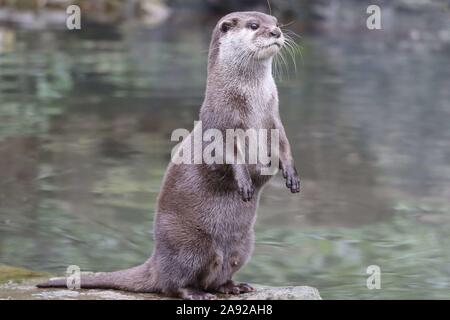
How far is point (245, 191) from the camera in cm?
493

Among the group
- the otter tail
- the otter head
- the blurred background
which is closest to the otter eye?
the otter head

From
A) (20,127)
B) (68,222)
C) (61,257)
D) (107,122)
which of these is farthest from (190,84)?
(61,257)

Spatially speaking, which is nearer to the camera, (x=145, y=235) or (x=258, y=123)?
(x=258, y=123)

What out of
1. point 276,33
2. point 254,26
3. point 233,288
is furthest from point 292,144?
point 276,33

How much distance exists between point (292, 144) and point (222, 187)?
21.7ft

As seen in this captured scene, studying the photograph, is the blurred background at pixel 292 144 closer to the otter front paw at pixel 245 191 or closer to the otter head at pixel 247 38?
the otter front paw at pixel 245 191

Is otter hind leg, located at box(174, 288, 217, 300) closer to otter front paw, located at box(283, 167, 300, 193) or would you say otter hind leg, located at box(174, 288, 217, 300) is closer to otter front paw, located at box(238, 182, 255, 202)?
otter front paw, located at box(238, 182, 255, 202)

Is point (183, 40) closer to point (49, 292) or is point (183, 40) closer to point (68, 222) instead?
point (68, 222)

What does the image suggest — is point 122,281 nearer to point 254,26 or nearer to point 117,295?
point 117,295

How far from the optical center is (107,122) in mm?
12938

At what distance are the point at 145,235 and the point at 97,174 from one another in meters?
2.34

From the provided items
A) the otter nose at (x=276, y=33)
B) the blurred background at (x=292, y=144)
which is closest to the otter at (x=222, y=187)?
the otter nose at (x=276, y=33)

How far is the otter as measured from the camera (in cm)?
505

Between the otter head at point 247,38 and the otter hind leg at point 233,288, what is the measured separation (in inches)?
48.6
